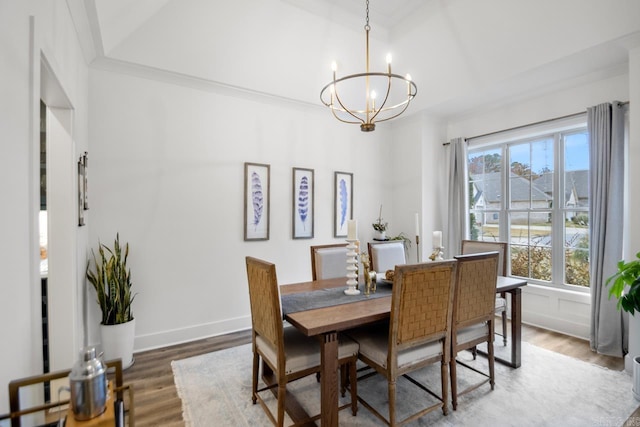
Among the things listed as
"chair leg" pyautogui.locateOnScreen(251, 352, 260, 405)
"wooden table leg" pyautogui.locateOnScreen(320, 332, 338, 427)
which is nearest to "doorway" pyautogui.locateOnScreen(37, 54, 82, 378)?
"chair leg" pyautogui.locateOnScreen(251, 352, 260, 405)

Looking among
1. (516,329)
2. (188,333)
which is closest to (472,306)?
(516,329)

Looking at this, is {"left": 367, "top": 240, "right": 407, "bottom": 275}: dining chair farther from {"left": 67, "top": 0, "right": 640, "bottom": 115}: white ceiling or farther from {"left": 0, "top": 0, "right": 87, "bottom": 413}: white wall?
{"left": 0, "top": 0, "right": 87, "bottom": 413}: white wall

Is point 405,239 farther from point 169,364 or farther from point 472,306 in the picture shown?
point 169,364

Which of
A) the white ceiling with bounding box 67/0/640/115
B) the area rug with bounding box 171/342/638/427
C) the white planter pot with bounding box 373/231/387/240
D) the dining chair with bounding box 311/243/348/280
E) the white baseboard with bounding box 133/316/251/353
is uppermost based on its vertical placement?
the white ceiling with bounding box 67/0/640/115

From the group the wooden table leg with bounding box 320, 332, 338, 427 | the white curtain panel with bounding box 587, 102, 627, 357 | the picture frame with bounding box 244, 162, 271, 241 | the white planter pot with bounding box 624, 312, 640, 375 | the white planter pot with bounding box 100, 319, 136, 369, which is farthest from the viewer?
the picture frame with bounding box 244, 162, 271, 241

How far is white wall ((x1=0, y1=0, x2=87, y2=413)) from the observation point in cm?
113

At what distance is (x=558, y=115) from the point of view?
12.0 feet

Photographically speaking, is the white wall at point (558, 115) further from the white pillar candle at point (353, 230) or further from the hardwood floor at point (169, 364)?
the white pillar candle at point (353, 230)

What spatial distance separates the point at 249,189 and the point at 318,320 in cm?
229

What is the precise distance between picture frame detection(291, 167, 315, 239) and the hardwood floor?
1.41 m

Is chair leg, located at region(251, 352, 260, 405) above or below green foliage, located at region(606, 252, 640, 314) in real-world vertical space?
below

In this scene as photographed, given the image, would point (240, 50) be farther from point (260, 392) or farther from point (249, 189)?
point (260, 392)

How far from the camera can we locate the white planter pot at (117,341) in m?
2.75

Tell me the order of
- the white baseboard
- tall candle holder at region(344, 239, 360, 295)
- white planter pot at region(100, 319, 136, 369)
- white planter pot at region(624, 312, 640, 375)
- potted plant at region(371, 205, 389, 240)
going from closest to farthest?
1. tall candle holder at region(344, 239, 360, 295)
2. white planter pot at region(624, 312, 640, 375)
3. white planter pot at region(100, 319, 136, 369)
4. the white baseboard
5. potted plant at region(371, 205, 389, 240)
